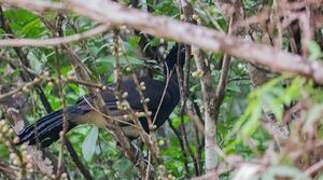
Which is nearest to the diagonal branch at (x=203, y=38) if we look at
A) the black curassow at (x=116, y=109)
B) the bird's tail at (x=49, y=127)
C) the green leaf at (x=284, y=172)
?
the green leaf at (x=284, y=172)

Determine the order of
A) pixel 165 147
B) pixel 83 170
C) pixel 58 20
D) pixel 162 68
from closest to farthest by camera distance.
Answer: pixel 58 20 → pixel 83 170 → pixel 162 68 → pixel 165 147

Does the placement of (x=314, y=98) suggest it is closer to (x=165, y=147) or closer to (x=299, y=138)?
(x=299, y=138)

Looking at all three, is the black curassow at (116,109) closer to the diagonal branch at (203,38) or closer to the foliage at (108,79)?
the foliage at (108,79)

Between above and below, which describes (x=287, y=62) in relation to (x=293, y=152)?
above

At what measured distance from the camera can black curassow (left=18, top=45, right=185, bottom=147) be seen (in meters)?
2.96

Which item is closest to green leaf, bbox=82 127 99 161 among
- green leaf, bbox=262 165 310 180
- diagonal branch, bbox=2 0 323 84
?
diagonal branch, bbox=2 0 323 84

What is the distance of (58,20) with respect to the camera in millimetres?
2230

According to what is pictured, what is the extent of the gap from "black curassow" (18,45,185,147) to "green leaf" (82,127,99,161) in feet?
0.21

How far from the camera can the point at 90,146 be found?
2.82m

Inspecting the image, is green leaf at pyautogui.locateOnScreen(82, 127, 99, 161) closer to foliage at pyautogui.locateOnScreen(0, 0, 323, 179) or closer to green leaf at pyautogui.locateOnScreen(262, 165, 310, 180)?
foliage at pyautogui.locateOnScreen(0, 0, 323, 179)

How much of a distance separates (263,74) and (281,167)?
121 cm

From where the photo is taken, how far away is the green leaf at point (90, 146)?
2.80 meters

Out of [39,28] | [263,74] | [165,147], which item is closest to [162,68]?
[165,147]

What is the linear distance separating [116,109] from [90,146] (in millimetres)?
298
